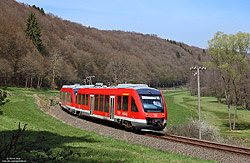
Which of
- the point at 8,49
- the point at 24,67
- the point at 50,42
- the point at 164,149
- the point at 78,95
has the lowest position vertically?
the point at 164,149

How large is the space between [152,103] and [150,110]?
621mm

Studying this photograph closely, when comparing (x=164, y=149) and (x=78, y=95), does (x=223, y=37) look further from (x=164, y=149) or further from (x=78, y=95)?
(x=164, y=149)

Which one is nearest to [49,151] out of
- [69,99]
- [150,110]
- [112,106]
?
[150,110]

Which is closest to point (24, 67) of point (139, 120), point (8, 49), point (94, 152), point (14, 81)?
point (14, 81)

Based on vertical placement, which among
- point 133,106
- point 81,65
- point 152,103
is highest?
point 81,65

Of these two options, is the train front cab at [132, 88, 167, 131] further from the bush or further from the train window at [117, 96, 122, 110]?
the bush

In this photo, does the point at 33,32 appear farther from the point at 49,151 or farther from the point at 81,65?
the point at 49,151

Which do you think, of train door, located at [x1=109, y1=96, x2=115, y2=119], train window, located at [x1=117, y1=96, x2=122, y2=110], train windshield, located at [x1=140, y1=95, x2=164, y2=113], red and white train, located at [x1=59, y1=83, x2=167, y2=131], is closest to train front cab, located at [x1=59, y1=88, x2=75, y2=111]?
red and white train, located at [x1=59, y1=83, x2=167, y2=131]

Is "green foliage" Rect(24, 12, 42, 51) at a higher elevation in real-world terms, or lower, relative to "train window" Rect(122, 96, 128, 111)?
higher

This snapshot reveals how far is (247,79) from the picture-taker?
55062mm

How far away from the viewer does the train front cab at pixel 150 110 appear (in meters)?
17.4

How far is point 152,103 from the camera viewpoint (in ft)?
59.1

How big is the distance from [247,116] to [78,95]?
39058 millimetres

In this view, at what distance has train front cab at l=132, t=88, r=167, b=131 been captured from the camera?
1741 cm
